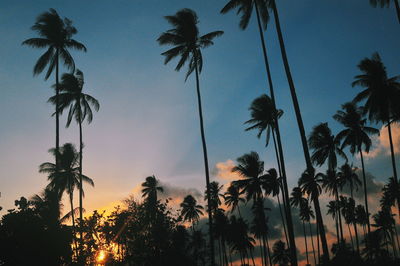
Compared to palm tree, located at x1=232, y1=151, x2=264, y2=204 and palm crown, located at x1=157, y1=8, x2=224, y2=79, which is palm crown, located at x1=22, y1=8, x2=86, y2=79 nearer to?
palm crown, located at x1=157, y1=8, x2=224, y2=79

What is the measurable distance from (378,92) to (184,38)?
20.5 m

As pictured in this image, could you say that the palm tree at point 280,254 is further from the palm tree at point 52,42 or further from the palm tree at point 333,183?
the palm tree at point 52,42

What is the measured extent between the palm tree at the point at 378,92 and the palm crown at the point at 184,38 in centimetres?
1675

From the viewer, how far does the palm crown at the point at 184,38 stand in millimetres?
25328

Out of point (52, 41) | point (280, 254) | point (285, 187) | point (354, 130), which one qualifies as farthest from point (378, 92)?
point (280, 254)

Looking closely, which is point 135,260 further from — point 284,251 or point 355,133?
point 284,251

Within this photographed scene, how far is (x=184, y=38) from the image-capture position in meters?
25.4

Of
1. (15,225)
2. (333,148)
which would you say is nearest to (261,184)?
(333,148)

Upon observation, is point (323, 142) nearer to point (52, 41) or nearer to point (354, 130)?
point (354, 130)

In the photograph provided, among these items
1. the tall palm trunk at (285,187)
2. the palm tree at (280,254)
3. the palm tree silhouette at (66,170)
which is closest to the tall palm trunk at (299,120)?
the tall palm trunk at (285,187)

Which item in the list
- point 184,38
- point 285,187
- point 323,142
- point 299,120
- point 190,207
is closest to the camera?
point 299,120

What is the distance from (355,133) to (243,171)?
1443cm

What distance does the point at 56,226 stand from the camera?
2181 centimetres

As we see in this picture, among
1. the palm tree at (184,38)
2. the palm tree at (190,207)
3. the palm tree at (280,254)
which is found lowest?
the palm tree at (280,254)
